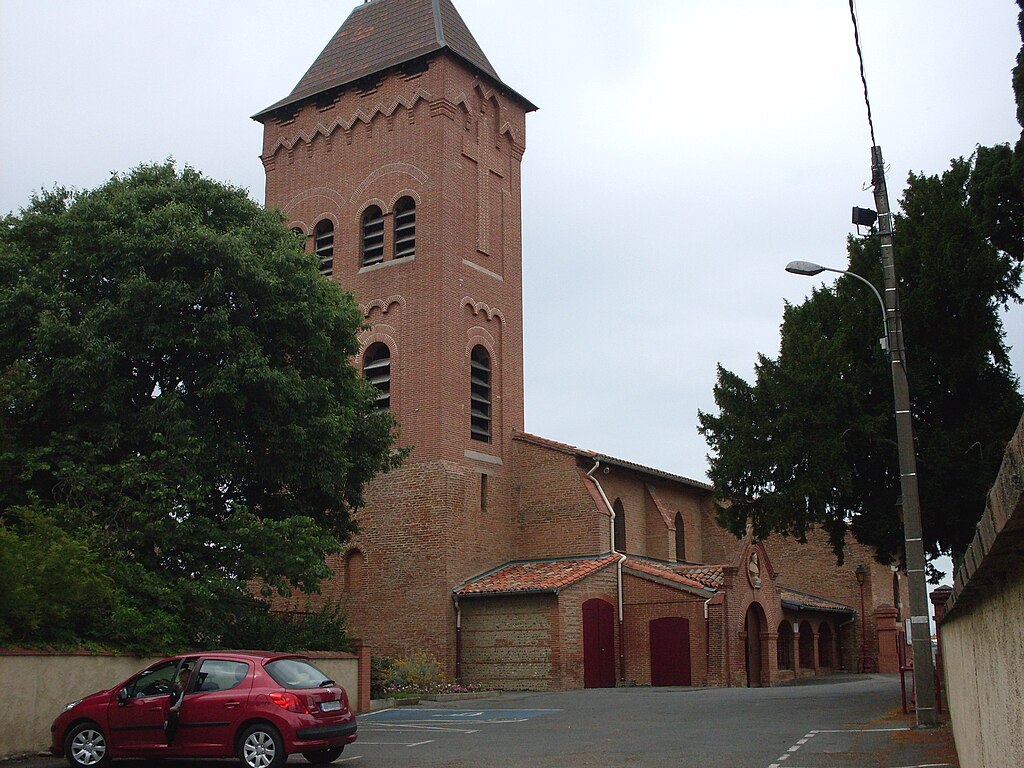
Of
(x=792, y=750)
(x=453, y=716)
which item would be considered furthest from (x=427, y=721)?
(x=792, y=750)

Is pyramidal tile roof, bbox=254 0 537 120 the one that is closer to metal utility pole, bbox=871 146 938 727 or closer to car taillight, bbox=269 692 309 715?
metal utility pole, bbox=871 146 938 727

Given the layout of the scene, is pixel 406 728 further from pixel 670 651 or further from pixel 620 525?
pixel 620 525

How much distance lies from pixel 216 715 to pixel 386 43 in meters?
30.6

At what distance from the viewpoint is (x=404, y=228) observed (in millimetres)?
36250

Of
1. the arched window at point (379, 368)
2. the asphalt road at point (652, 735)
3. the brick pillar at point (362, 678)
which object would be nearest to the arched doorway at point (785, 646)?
the asphalt road at point (652, 735)

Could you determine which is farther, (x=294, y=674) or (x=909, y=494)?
(x=909, y=494)

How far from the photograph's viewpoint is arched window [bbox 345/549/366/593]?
111 ft

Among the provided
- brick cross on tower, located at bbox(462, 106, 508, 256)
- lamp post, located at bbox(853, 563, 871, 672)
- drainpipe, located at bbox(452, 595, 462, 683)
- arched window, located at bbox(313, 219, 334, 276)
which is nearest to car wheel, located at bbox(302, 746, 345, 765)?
drainpipe, located at bbox(452, 595, 462, 683)

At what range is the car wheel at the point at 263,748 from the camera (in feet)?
43.2

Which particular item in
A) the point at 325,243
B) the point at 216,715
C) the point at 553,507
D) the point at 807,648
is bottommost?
the point at 807,648

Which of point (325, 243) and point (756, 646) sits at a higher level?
point (325, 243)

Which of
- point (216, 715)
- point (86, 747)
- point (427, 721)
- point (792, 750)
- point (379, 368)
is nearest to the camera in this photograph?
point (216, 715)

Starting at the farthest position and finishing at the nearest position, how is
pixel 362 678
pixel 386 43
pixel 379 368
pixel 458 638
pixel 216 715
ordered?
pixel 386 43
pixel 379 368
pixel 458 638
pixel 362 678
pixel 216 715

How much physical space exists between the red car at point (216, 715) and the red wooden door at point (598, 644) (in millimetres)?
18299
